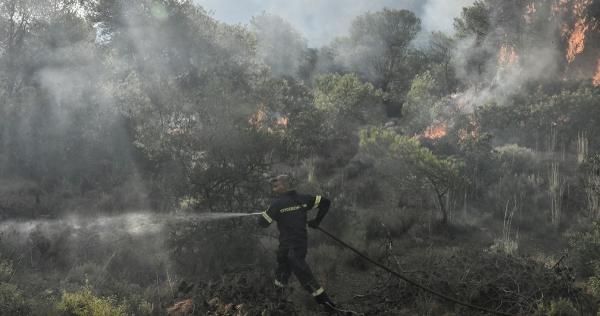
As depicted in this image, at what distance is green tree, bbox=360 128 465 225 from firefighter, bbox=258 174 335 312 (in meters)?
4.62

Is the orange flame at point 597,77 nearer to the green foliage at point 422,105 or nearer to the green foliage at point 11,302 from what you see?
the green foliage at point 422,105

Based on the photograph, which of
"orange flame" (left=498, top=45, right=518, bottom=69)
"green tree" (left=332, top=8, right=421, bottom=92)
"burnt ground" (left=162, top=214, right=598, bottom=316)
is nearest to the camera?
"burnt ground" (left=162, top=214, right=598, bottom=316)

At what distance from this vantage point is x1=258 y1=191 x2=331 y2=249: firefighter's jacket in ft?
19.5

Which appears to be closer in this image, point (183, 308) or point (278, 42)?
point (183, 308)

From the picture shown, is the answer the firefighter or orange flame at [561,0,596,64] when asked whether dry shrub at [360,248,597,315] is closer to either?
the firefighter

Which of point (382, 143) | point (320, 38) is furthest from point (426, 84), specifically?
point (320, 38)

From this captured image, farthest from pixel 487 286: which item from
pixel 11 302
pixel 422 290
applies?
pixel 11 302

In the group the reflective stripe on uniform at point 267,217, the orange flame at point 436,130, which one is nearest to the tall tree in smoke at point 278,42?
the orange flame at point 436,130

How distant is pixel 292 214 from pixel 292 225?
151 millimetres

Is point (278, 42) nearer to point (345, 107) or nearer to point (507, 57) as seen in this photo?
point (345, 107)

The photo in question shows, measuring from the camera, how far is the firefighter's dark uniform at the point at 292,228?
5898 mm

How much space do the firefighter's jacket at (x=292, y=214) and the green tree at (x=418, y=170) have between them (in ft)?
15.1

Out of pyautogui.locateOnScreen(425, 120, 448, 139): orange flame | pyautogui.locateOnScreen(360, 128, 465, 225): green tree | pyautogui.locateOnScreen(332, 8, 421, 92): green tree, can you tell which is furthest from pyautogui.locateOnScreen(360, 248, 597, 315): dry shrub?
pyautogui.locateOnScreen(332, 8, 421, 92): green tree

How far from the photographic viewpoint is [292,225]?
6023 mm
